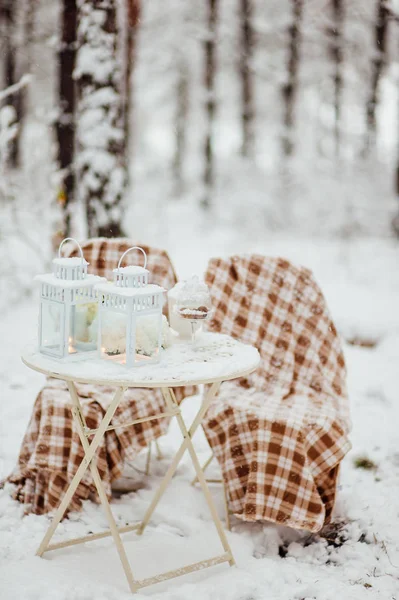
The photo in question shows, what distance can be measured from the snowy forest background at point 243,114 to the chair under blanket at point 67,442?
3964 mm

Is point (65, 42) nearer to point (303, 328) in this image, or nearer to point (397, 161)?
point (303, 328)

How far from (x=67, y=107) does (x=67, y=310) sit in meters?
5.63

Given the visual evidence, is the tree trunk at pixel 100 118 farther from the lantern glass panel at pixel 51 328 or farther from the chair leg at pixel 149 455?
the lantern glass panel at pixel 51 328

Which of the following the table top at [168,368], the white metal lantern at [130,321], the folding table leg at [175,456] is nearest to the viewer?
the table top at [168,368]

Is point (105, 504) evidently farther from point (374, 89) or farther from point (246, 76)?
point (246, 76)

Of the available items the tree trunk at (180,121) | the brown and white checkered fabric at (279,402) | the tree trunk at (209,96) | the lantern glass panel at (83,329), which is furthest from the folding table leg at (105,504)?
the tree trunk at (180,121)

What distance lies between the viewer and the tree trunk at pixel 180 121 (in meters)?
17.0

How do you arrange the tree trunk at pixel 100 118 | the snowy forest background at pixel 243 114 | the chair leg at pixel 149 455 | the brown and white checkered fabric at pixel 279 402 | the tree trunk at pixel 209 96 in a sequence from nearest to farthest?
the brown and white checkered fabric at pixel 279 402
the chair leg at pixel 149 455
the tree trunk at pixel 100 118
the snowy forest background at pixel 243 114
the tree trunk at pixel 209 96

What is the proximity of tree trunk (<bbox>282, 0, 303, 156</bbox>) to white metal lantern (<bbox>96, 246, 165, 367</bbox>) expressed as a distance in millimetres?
12579

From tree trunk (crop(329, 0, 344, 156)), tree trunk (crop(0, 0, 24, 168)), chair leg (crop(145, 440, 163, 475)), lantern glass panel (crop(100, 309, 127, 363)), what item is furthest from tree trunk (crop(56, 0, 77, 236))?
tree trunk (crop(329, 0, 344, 156))

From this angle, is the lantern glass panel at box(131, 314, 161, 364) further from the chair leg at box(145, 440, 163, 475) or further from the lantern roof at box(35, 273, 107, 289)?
the chair leg at box(145, 440, 163, 475)

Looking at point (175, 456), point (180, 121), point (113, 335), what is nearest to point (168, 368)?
point (113, 335)

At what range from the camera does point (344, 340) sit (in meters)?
6.79

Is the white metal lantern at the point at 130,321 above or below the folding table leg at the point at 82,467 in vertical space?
above
